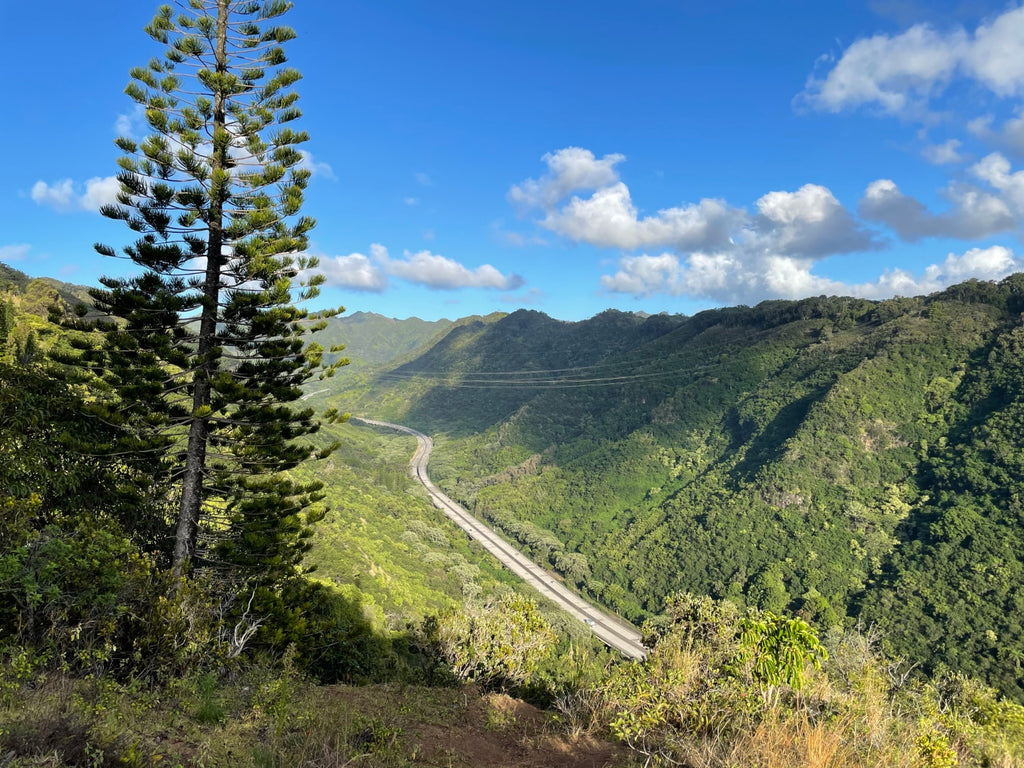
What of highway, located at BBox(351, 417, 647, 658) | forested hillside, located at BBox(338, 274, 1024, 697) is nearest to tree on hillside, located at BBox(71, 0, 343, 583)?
highway, located at BBox(351, 417, 647, 658)

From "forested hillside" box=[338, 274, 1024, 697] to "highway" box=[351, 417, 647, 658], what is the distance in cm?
309

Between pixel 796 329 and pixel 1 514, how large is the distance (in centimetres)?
13449

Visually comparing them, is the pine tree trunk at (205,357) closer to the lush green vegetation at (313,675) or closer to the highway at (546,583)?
the lush green vegetation at (313,675)

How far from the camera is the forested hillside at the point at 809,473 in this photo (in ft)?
174

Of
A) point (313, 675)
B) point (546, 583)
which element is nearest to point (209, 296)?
point (313, 675)

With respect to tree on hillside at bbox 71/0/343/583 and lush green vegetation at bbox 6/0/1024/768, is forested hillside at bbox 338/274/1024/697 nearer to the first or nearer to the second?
lush green vegetation at bbox 6/0/1024/768

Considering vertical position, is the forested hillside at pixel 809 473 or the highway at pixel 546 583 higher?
the forested hillside at pixel 809 473

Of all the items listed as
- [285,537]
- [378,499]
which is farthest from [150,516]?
[378,499]

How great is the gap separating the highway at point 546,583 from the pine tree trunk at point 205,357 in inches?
1581

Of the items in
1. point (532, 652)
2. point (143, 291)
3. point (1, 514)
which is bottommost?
point (532, 652)

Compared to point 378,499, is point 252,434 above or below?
above

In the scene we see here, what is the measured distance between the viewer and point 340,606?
2373 centimetres

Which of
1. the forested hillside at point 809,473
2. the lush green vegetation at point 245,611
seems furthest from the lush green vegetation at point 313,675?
the forested hillside at point 809,473

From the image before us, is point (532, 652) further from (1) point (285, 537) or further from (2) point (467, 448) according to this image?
(2) point (467, 448)
